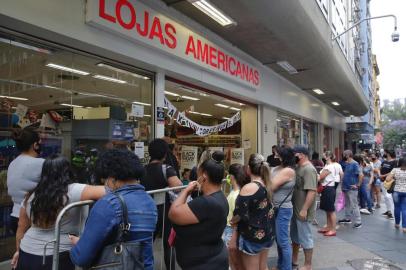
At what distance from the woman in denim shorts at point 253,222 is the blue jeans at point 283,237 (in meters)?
0.80

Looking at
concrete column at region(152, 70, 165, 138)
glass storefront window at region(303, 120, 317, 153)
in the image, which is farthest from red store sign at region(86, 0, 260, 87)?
glass storefront window at region(303, 120, 317, 153)

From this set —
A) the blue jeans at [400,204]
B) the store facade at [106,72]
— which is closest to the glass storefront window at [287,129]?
the store facade at [106,72]

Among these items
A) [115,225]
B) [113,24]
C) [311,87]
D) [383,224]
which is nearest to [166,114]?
[113,24]

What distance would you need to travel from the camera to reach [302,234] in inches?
192

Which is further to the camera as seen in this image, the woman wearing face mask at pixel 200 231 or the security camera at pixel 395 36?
the security camera at pixel 395 36

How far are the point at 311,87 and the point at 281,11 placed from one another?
295 inches

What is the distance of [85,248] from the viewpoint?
6.57 feet

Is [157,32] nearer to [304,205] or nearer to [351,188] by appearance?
[304,205]

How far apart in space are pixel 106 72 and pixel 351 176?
628cm

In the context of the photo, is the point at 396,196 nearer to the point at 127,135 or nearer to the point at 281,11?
the point at 281,11

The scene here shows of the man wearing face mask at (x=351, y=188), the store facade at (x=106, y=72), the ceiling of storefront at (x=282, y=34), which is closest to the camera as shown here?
the store facade at (x=106, y=72)

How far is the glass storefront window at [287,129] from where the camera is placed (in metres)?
12.3

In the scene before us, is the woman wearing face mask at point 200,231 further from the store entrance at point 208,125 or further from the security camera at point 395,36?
the security camera at point 395,36

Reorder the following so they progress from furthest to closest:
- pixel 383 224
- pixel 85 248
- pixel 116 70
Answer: pixel 383 224
pixel 116 70
pixel 85 248
